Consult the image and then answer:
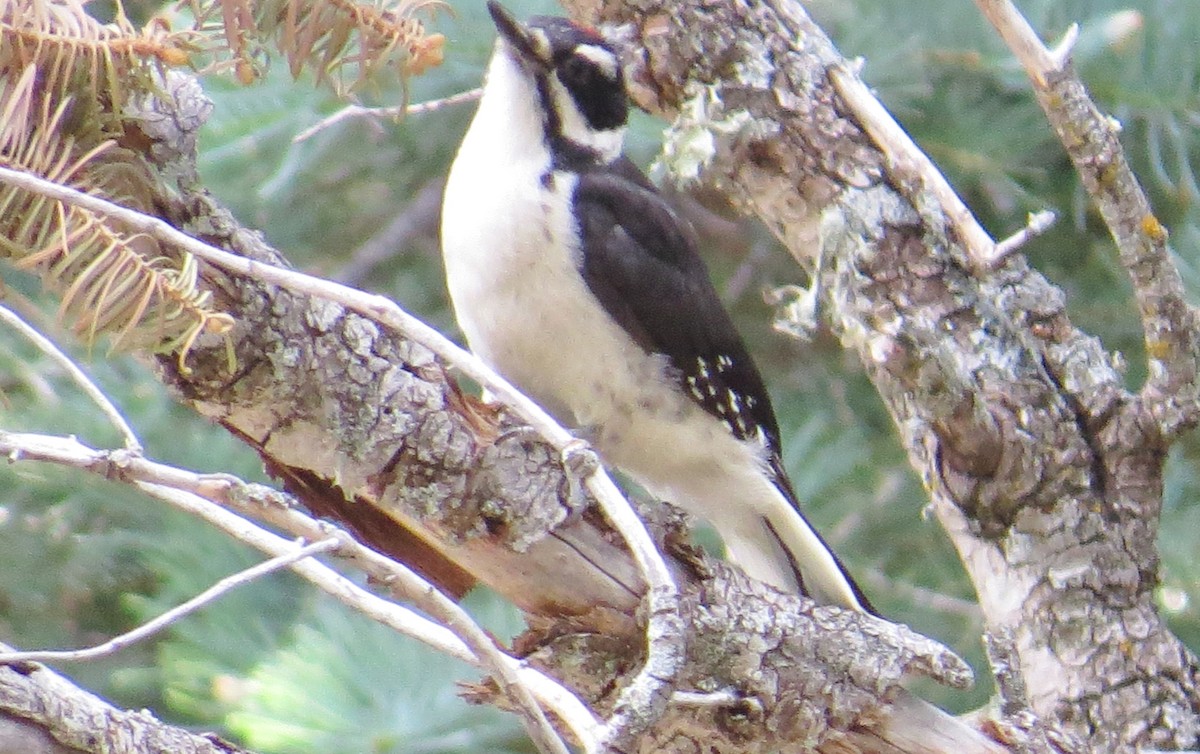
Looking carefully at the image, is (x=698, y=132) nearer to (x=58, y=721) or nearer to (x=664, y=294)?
(x=664, y=294)

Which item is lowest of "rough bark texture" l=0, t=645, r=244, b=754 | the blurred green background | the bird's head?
the blurred green background

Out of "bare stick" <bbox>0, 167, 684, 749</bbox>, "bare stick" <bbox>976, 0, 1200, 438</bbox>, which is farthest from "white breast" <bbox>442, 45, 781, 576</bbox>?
"bare stick" <bbox>0, 167, 684, 749</bbox>

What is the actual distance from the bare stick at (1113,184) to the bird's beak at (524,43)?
0.50m

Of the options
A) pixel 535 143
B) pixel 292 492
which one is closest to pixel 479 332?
pixel 535 143

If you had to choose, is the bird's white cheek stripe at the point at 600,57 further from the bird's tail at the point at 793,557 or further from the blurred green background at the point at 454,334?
the bird's tail at the point at 793,557

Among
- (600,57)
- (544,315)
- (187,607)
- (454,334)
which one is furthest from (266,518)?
(454,334)

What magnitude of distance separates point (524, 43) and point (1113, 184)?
625mm

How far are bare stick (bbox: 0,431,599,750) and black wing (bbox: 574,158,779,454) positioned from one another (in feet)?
2.07

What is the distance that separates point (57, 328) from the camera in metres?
0.77

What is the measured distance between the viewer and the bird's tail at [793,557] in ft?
4.78

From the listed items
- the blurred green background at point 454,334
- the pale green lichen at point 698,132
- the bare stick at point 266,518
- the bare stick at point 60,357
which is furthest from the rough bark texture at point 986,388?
the bare stick at point 60,357

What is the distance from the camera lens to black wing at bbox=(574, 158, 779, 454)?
4.96 feet

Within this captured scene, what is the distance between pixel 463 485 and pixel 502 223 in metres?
0.47

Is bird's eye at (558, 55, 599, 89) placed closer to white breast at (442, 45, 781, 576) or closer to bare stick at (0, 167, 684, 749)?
white breast at (442, 45, 781, 576)
